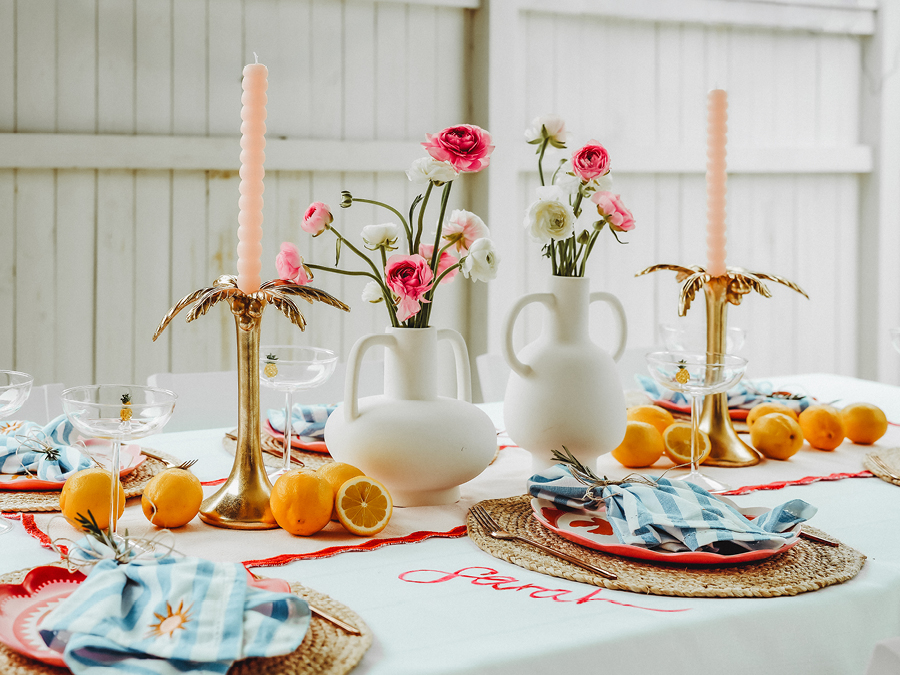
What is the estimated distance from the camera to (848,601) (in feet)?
2.60

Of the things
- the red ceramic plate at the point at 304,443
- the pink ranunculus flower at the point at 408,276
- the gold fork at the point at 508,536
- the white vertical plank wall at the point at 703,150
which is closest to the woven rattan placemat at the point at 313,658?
the gold fork at the point at 508,536

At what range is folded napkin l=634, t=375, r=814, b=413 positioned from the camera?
1.49 m

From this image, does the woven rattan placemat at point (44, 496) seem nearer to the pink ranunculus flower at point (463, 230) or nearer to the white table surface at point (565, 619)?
the white table surface at point (565, 619)

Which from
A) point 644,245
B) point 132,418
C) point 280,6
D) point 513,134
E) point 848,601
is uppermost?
point 280,6

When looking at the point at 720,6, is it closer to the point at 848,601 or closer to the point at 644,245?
the point at 644,245

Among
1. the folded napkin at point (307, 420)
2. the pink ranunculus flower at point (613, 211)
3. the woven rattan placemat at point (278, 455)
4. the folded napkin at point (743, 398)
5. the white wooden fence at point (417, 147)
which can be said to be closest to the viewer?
the pink ranunculus flower at point (613, 211)

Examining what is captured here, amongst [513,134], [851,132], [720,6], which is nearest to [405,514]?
[513,134]

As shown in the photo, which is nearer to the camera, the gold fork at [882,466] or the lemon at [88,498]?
the lemon at [88,498]

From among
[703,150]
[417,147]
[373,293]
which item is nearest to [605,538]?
[373,293]

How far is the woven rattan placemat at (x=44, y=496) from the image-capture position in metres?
0.99

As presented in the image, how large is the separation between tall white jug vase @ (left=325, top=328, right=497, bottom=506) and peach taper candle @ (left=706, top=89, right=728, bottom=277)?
1.58ft

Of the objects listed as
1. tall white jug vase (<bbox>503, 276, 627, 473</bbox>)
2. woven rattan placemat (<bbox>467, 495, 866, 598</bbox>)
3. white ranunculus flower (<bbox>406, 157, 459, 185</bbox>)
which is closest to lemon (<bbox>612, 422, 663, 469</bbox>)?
tall white jug vase (<bbox>503, 276, 627, 473</bbox>)

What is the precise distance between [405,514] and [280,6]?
2.09m

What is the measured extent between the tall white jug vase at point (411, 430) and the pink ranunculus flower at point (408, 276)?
0.06 meters
